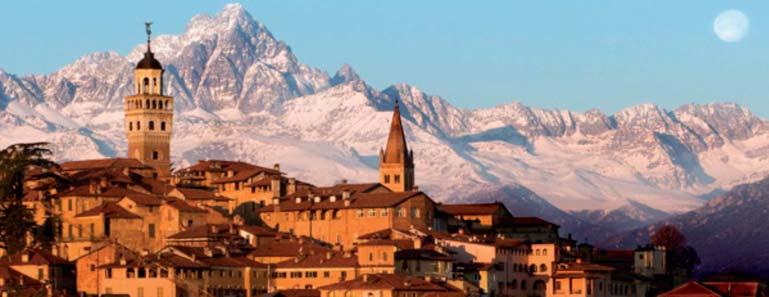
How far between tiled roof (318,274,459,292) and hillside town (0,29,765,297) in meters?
0.14

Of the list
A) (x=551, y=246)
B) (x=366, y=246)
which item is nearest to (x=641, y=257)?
(x=551, y=246)

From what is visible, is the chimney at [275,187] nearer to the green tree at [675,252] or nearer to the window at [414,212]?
the window at [414,212]

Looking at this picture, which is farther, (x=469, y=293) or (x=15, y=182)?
(x=15, y=182)

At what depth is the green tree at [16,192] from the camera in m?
135

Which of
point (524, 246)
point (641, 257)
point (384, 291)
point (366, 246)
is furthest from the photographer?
point (641, 257)

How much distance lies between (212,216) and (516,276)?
21277 millimetres

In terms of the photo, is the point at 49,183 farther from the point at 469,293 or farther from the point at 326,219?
the point at 469,293

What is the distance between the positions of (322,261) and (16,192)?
70.4 feet

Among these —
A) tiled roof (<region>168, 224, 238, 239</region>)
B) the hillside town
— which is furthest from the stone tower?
tiled roof (<region>168, 224, 238, 239</region>)

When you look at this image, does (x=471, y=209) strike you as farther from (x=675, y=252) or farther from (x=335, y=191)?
(x=675, y=252)

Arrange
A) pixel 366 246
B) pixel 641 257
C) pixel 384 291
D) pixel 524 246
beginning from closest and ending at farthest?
1. pixel 384 291
2. pixel 366 246
3. pixel 524 246
4. pixel 641 257

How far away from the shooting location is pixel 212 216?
150500 millimetres

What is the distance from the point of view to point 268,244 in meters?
144

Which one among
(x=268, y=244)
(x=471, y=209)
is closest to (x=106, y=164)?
(x=268, y=244)
